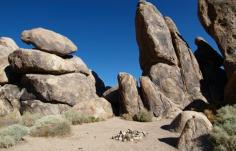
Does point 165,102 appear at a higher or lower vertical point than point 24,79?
lower

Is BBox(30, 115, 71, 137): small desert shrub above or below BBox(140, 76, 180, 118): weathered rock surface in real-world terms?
below

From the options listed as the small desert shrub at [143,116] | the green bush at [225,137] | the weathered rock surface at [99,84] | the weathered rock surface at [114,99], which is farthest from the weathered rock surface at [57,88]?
the green bush at [225,137]

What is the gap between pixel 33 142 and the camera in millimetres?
13805

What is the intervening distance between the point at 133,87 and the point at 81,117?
4.99 metres

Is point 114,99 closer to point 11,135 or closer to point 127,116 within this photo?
point 127,116

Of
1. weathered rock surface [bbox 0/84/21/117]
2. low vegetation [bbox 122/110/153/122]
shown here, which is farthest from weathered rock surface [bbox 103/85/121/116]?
weathered rock surface [bbox 0/84/21/117]

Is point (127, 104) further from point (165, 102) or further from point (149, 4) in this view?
point (149, 4)

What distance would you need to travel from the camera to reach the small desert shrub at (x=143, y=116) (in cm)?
2075

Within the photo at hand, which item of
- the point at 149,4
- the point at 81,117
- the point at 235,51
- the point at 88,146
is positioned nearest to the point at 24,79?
the point at 81,117

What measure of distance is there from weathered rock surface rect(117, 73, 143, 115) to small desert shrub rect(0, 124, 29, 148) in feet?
32.1

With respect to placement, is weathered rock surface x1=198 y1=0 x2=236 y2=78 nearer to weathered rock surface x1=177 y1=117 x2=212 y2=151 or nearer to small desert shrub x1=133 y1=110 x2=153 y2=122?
small desert shrub x1=133 y1=110 x2=153 y2=122

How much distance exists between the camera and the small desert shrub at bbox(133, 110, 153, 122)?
20.8 meters

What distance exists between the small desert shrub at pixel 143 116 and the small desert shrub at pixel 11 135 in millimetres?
8683

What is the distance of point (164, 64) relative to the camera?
26266 mm
